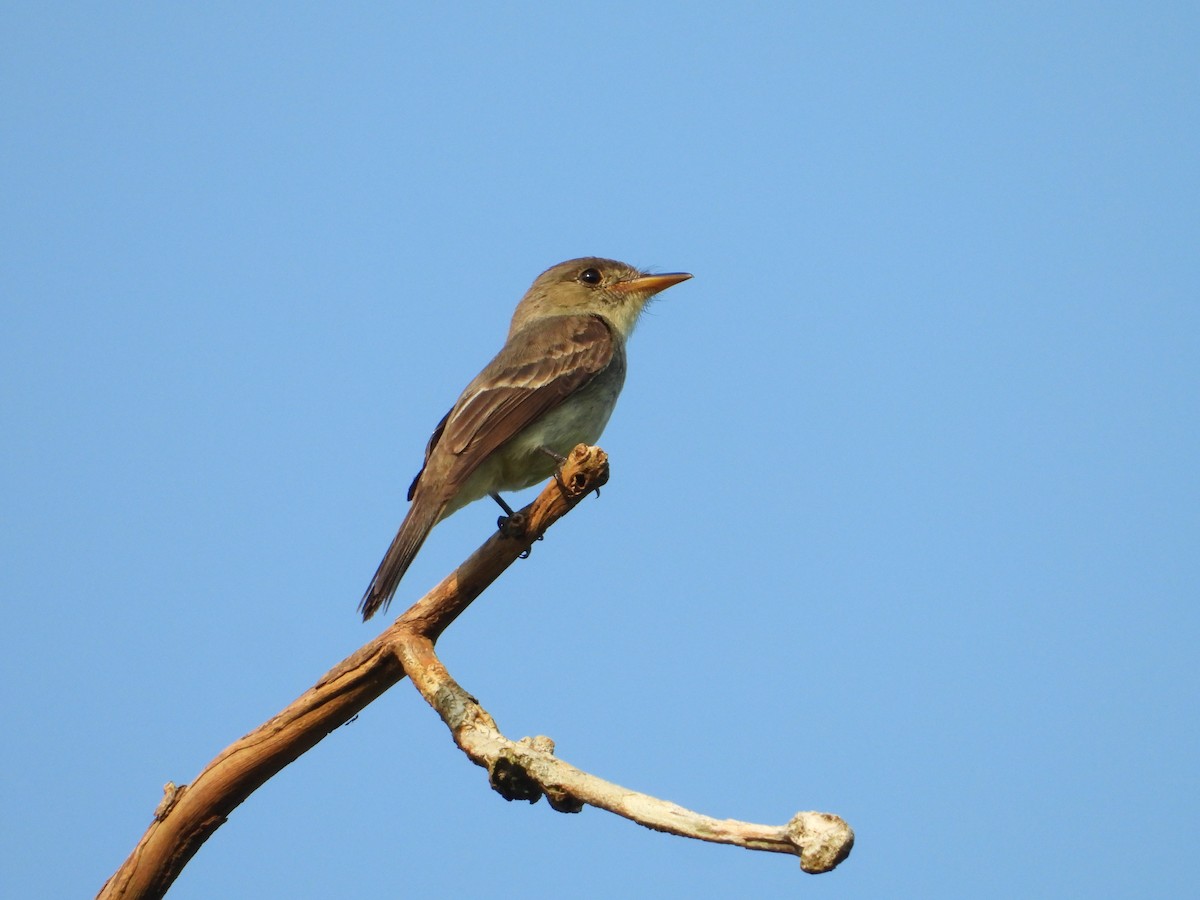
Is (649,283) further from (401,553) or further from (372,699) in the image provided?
(372,699)

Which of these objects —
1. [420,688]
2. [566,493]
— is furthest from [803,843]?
[566,493]

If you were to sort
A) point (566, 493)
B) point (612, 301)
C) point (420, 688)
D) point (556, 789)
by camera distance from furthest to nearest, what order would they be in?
point (612, 301) → point (566, 493) → point (420, 688) → point (556, 789)

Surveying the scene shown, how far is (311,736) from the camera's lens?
20.2 feet

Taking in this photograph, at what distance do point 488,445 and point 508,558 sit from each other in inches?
48.1

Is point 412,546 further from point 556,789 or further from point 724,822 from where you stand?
Answer: point 724,822

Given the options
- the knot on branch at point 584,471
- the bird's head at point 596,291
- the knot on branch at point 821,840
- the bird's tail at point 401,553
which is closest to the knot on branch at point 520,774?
the knot on branch at point 821,840

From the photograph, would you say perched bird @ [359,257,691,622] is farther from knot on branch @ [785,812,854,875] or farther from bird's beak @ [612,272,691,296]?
knot on branch @ [785,812,854,875]

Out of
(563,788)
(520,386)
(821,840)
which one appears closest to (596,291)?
(520,386)

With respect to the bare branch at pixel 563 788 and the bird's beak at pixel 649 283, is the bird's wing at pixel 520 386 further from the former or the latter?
the bare branch at pixel 563 788

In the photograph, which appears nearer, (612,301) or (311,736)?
(311,736)

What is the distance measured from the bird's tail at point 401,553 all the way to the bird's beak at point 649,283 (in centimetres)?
295

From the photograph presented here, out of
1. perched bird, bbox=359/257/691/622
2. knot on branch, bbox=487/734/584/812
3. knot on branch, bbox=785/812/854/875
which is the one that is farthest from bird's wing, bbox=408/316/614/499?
knot on branch, bbox=785/812/854/875

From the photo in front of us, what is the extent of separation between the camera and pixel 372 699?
251 inches

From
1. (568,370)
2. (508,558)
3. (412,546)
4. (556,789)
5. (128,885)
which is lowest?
(556,789)
